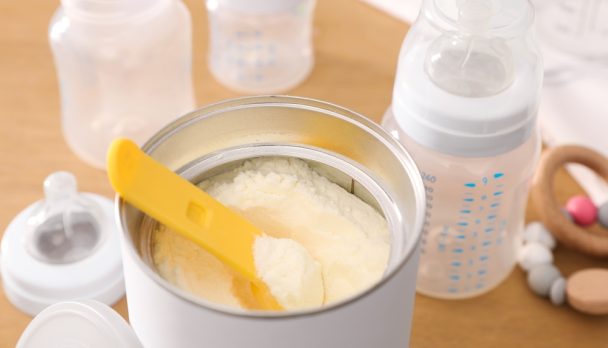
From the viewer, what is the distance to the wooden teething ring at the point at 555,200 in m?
0.74

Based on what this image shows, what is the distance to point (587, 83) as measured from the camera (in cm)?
85

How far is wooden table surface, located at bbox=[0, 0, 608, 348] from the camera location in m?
0.70

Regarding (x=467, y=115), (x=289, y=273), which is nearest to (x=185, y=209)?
(x=289, y=273)

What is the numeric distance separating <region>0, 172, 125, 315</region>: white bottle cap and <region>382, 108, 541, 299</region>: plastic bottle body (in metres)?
0.24

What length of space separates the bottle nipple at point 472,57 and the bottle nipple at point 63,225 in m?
0.29

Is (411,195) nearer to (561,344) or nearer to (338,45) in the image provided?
(561,344)

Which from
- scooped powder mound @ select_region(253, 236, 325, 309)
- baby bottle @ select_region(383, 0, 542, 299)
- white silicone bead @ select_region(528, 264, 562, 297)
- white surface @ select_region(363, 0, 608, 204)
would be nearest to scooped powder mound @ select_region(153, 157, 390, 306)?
scooped powder mound @ select_region(253, 236, 325, 309)

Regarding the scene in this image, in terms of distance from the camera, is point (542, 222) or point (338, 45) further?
point (338, 45)

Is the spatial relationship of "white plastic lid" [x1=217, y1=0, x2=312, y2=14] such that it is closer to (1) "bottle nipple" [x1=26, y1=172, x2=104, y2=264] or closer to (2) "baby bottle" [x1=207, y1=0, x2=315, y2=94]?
(2) "baby bottle" [x1=207, y1=0, x2=315, y2=94]

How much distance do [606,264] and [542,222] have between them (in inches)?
2.3

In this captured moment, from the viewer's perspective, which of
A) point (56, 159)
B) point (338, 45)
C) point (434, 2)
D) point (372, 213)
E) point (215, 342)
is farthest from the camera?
point (338, 45)

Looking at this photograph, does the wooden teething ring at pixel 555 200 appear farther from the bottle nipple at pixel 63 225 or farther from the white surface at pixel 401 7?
the bottle nipple at pixel 63 225

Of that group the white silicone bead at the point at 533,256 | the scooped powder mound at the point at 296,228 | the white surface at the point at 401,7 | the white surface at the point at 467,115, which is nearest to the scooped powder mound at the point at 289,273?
the scooped powder mound at the point at 296,228

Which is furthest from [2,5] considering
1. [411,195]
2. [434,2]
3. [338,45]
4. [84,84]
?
[411,195]
